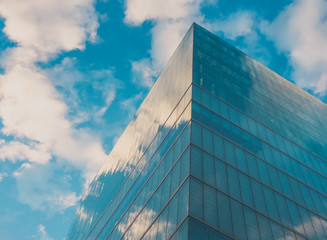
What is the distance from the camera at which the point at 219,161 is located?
23.9m

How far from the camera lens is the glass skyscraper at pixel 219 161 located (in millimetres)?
20547

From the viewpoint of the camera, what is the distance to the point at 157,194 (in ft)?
81.2

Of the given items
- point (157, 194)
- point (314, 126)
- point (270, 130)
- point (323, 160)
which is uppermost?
point (314, 126)

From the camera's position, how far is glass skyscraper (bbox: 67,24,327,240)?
809 inches

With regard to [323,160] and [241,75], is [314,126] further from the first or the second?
[241,75]

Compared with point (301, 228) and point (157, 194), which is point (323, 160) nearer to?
point (301, 228)

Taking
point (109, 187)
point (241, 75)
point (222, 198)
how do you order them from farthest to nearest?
point (109, 187), point (241, 75), point (222, 198)

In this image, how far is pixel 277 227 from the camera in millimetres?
21797

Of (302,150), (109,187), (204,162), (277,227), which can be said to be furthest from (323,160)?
(109,187)

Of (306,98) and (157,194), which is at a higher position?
(306,98)

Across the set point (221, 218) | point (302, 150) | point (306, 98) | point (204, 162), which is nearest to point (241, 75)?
point (302, 150)

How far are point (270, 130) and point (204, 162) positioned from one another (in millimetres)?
14048

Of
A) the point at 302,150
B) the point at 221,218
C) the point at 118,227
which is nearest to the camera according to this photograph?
the point at 221,218

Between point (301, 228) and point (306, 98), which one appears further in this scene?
point (306, 98)
